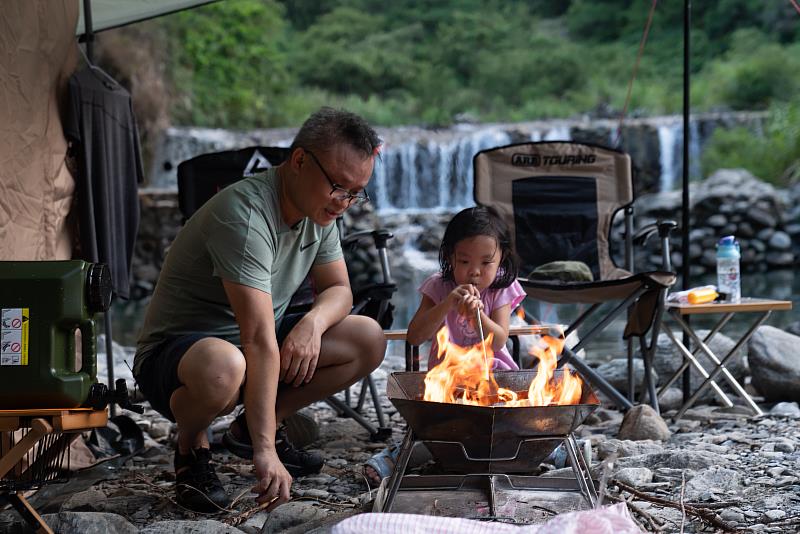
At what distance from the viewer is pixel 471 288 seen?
2227 millimetres

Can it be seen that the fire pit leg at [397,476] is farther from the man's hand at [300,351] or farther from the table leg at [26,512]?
the table leg at [26,512]

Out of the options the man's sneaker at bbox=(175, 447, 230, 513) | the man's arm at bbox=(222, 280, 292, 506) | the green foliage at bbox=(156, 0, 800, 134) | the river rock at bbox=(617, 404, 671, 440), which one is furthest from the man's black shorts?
the green foliage at bbox=(156, 0, 800, 134)

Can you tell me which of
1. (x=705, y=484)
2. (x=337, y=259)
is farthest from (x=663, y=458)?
(x=337, y=259)

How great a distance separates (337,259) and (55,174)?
39.2 inches

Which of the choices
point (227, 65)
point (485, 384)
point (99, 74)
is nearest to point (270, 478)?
point (485, 384)

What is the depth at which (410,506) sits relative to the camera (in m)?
1.94

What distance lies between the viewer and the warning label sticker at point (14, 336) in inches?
73.2

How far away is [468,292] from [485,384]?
251mm

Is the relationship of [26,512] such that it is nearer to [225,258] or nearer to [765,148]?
[225,258]

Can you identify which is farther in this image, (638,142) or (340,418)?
(638,142)

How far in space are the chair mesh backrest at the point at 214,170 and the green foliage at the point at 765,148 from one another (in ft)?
36.2

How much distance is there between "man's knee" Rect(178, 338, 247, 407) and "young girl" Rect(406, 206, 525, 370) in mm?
562

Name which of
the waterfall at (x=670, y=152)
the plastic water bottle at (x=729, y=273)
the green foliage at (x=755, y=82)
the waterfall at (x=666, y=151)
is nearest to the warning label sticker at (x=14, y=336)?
the plastic water bottle at (x=729, y=273)

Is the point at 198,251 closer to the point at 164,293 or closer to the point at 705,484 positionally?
the point at 164,293
